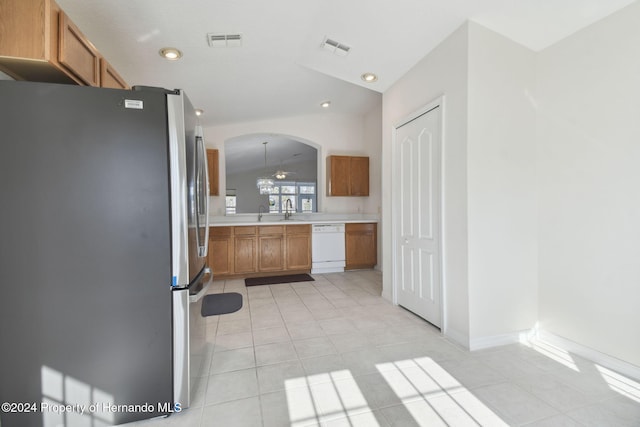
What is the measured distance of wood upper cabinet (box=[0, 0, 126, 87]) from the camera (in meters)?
1.57

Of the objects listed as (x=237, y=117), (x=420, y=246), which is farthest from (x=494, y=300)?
(x=237, y=117)

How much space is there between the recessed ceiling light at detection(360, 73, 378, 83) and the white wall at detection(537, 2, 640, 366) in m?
1.58

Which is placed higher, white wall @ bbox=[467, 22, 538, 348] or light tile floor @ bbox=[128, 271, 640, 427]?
white wall @ bbox=[467, 22, 538, 348]

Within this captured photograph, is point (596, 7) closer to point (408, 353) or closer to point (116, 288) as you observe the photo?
point (408, 353)

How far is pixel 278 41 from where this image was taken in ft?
9.77

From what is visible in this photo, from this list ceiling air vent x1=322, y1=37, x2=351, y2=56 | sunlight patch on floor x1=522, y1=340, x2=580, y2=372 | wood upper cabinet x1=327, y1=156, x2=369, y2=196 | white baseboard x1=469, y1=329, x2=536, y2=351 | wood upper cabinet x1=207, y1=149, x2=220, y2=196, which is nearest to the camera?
sunlight patch on floor x1=522, y1=340, x2=580, y2=372

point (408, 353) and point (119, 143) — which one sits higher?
point (119, 143)

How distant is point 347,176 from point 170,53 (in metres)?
3.57

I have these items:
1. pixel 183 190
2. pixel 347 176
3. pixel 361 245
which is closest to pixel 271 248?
pixel 361 245

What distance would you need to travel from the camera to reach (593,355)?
2205 millimetres

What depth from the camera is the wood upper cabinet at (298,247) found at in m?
5.18

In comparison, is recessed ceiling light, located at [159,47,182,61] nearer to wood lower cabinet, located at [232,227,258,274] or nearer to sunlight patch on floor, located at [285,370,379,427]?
wood lower cabinet, located at [232,227,258,274]

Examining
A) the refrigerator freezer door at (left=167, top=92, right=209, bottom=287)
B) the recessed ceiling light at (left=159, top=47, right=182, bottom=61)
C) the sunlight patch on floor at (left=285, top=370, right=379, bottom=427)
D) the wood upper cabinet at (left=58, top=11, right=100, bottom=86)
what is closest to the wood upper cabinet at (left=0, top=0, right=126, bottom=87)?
the wood upper cabinet at (left=58, top=11, right=100, bottom=86)

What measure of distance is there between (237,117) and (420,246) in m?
3.68
